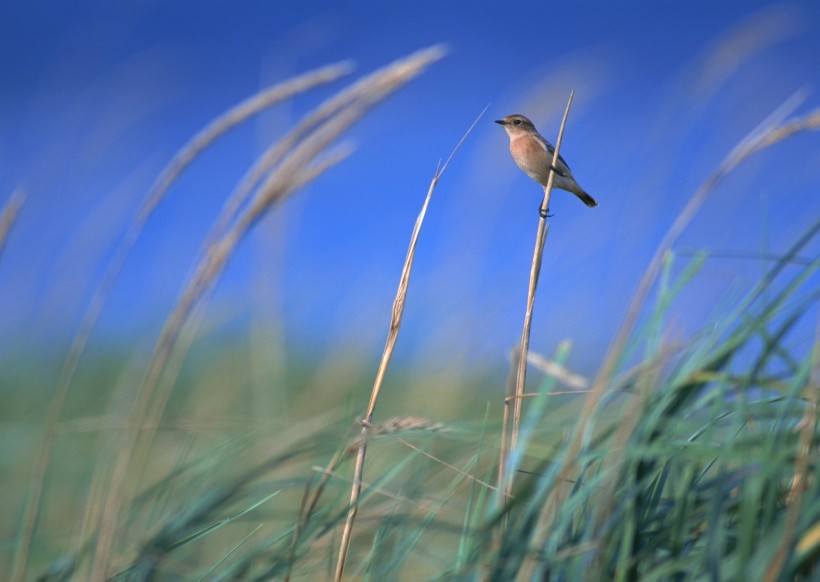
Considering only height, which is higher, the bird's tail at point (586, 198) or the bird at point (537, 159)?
the bird at point (537, 159)

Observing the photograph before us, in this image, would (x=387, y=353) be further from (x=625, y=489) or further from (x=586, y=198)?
(x=586, y=198)

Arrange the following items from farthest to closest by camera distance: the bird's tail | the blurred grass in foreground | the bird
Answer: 1. the bird's tail
2. the bird
3. the blurred grass in foreground

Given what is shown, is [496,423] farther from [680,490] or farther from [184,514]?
[184,514]

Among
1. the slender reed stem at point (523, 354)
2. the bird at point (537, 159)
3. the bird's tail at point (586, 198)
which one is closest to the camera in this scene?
the slender reed stem at point (523, 354)

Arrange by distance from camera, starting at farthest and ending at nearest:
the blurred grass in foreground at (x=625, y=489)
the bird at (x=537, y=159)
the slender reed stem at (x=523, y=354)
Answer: the bird at (x=537, y=159) → the slender reed stem at (x=523, y=354) → the blurred grass in foreground at (x=625, y=489)

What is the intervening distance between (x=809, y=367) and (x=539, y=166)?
1.87 meters

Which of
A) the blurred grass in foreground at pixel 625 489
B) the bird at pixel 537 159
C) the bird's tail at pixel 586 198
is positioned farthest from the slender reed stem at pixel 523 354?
the bird's tail at pixel 586 198

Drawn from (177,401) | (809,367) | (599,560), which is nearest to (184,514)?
(599,560)

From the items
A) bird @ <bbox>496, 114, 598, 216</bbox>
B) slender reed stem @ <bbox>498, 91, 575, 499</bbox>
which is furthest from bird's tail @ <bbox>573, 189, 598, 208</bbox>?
slender reed stem @ <bbox>498, 91, 575, 499</bbox>

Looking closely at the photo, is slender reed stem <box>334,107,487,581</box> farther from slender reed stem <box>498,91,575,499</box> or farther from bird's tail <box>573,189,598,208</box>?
bird's tail <box>573,189,598,208</box>

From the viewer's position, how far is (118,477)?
39.9 inches

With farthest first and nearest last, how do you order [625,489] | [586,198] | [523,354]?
[586,198] < [523,354] < [625,489]

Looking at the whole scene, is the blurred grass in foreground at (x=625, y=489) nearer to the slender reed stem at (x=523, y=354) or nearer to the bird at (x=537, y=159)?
the slender reed stem at (x=523, y=354)

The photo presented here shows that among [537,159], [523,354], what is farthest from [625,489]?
[537,159]
